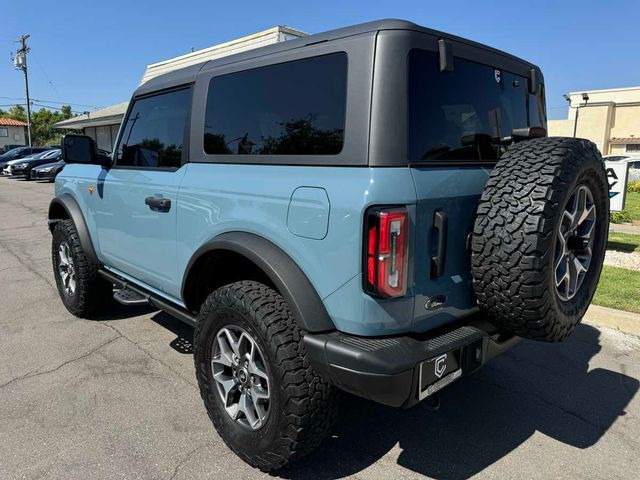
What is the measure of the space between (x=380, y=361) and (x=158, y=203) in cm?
184

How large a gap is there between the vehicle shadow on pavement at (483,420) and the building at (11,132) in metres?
69.5

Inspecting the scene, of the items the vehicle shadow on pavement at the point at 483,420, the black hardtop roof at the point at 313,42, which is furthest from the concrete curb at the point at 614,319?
the black hardtop roof at the point at 313,42

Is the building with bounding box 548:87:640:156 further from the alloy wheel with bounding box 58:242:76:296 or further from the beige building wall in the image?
the beige building wall

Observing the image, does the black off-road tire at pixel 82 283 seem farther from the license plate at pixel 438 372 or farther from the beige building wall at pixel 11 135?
the beige building wall at pixel 11 135

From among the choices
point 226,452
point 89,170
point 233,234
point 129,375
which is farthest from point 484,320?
point 89,170

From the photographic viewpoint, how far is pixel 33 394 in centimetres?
317

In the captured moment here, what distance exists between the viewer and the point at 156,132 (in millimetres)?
3377

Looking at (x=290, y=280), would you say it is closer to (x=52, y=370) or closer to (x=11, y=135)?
(x=52, y=370)

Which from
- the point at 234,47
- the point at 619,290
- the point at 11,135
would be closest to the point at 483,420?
the point at 619,290

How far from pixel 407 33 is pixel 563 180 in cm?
92

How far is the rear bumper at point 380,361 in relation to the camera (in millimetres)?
1930

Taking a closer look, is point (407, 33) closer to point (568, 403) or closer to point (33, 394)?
point (568, 403)

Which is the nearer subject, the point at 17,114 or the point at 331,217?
the point at 331,217

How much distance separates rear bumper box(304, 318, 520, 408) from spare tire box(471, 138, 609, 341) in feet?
0.96
